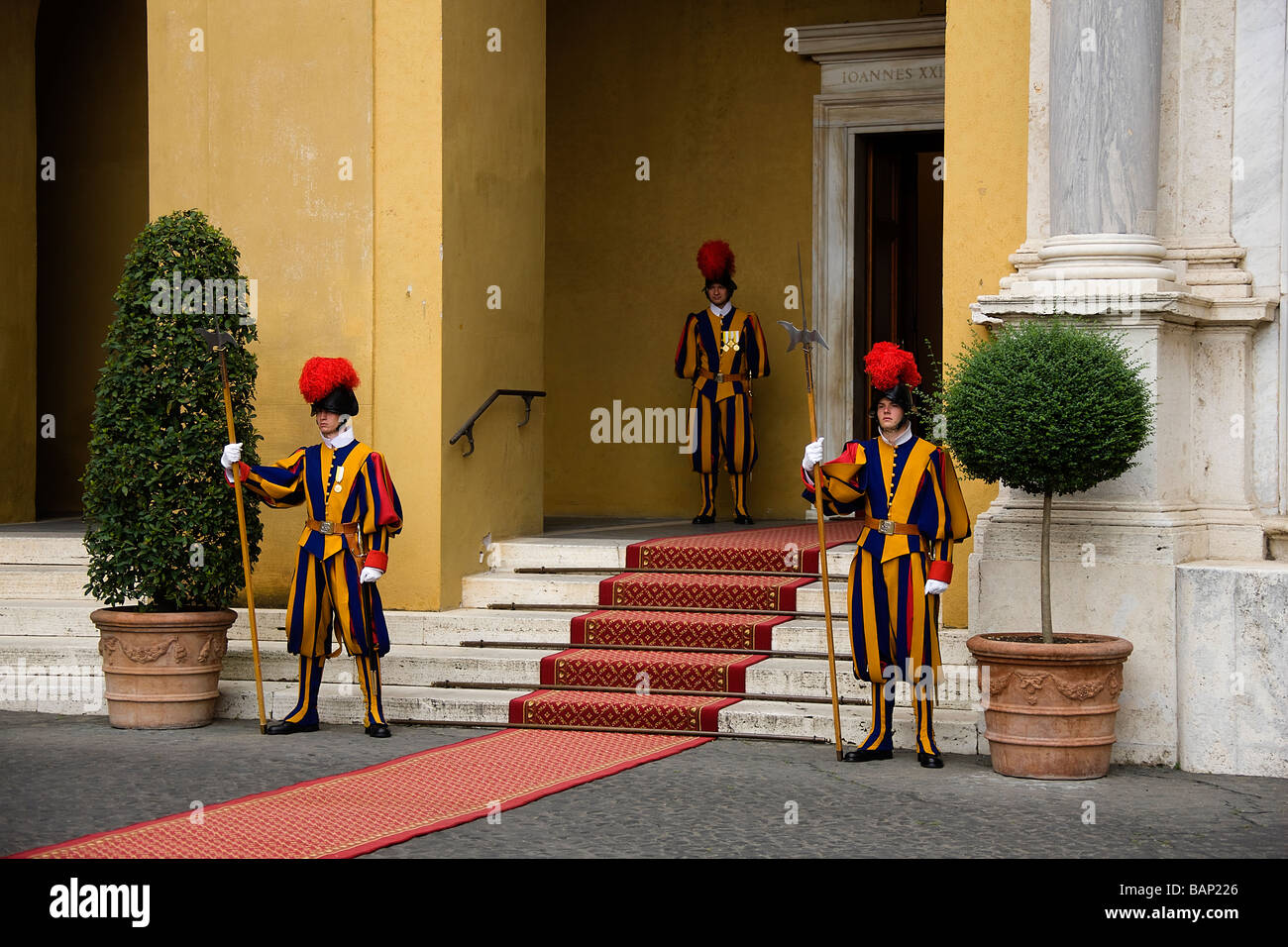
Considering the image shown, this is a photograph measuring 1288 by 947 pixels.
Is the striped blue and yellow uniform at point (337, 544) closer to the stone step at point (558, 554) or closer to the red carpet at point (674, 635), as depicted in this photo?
the red carpet at point (674, 635)

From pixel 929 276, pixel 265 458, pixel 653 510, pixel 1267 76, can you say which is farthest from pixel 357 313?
pixel 929 276

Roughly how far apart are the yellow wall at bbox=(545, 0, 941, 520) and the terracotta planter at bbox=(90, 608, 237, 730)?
15.1 feet

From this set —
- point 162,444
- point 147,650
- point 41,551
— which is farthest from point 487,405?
point 41,551

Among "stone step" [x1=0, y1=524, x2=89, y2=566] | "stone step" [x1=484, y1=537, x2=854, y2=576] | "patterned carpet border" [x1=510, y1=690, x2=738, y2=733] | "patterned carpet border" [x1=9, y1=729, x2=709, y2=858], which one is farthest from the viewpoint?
"stone step" [x1=0, y1=524, x2=89, y2=566]

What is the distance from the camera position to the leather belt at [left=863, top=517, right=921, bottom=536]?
7312 millimetres

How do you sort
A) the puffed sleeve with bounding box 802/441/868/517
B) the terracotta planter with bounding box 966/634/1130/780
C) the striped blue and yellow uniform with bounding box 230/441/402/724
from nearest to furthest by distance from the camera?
the terracotta planter with bounding box 966/634/1130/780, the puffed sleeve with bounding box 802/441/868/517, the striped blue and yellow uniform with bounding box 230/441/402/724

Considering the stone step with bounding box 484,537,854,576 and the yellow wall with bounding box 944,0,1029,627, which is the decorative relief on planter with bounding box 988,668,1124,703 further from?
the stone step with bounding box 484,537,854,576

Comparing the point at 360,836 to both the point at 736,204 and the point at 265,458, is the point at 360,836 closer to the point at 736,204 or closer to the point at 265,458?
the point at 265,458

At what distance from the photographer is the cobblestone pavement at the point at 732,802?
5.75m

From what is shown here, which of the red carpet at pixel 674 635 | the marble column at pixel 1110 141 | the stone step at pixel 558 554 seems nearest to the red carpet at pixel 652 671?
the red carpet at pixel 674 635

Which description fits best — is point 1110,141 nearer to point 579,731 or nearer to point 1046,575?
point 1046,575

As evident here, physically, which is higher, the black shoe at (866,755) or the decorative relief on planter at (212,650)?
the decorative relief on planter at (212,650)

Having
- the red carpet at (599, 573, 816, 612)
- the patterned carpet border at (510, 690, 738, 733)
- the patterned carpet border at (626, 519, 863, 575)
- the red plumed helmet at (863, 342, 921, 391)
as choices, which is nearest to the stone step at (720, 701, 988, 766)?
the patterned carpet border at (510, 690, 738, 733)

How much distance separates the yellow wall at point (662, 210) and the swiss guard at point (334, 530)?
454 centimetres
